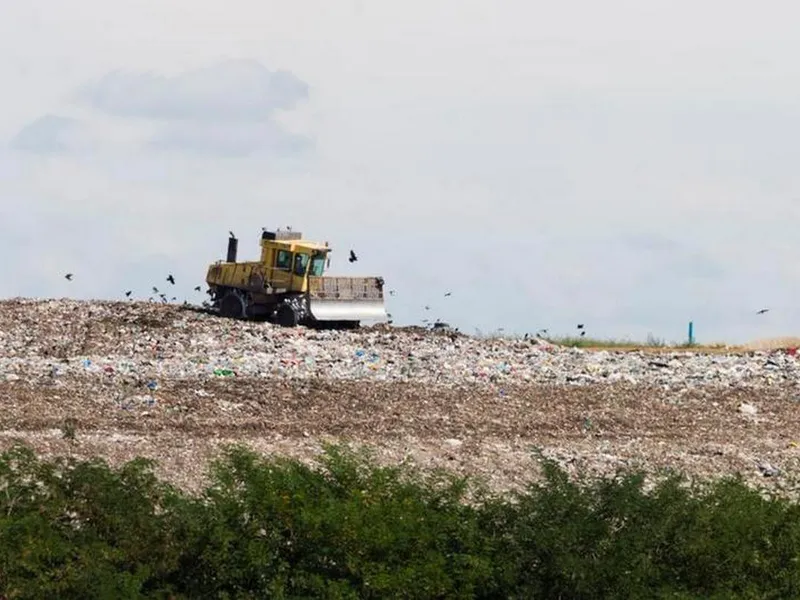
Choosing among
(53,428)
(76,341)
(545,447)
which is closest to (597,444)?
(545,447)

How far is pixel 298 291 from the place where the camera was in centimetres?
3381

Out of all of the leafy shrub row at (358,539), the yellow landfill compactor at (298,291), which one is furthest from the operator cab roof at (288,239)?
the leafy shrub row at (358,539)

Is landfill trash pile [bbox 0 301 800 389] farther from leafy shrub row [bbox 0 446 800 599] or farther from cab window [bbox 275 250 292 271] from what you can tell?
leafy shrub row [bbox 0 446 800 599]

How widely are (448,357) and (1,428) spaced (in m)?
10.9

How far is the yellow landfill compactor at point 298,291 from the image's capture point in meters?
33.7

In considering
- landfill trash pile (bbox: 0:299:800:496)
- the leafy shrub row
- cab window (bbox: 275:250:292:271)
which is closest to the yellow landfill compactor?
cab window (bbox: 275:250:292:271)

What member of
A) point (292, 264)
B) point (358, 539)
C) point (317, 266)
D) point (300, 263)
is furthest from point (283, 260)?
point (358, 539)

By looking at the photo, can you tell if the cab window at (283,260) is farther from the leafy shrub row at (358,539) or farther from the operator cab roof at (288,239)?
the leafy shrub row at (358,539)

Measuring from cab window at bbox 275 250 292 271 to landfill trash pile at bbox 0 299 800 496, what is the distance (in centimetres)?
398

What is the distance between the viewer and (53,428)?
682 inches

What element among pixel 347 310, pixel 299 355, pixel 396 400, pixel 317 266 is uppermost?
pixel 317 266

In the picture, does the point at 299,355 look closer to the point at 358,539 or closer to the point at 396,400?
the point at 396,400

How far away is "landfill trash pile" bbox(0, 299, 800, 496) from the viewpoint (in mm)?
17125

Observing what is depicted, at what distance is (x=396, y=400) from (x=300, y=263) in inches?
527
